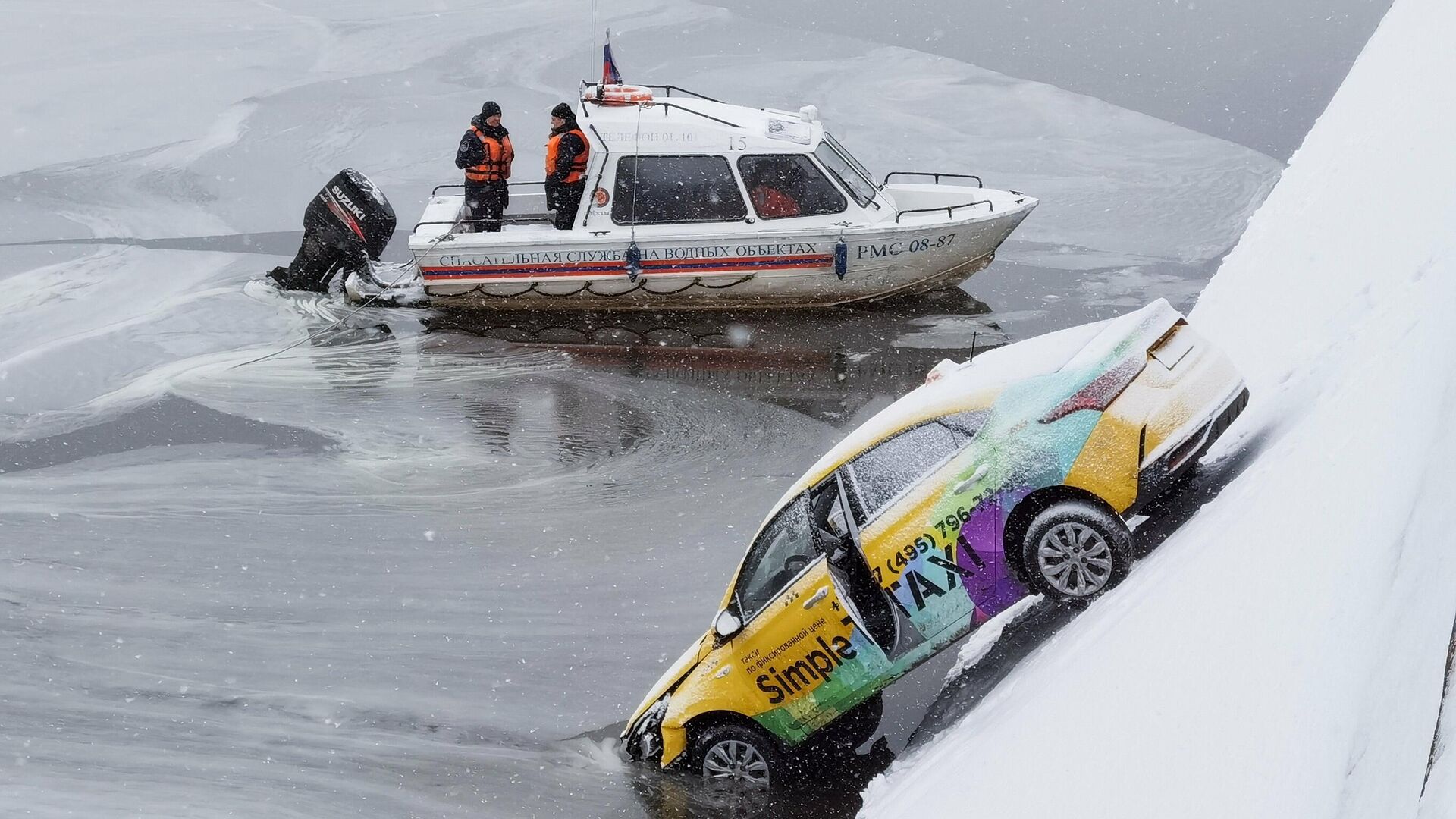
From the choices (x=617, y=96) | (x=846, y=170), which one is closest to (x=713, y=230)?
(x=846, y=170)

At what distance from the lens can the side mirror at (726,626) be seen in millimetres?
6070

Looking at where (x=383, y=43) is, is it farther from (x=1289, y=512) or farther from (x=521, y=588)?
(x=1289, y=512)

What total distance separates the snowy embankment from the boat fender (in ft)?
20.5

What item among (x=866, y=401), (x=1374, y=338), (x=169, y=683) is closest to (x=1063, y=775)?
(x=1374, y=338)

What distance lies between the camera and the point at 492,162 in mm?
12789

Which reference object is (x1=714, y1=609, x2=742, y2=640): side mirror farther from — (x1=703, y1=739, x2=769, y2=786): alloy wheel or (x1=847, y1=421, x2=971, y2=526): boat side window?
(x1=847, y1=421, x2=971, y2=526): boat side window

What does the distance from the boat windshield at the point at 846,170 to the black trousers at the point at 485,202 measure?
130 inches

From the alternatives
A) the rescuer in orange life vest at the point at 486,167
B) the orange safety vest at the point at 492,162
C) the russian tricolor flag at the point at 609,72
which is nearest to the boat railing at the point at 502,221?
the rescuer in orange life vest at the point at 486,167

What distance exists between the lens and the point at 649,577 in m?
8.26

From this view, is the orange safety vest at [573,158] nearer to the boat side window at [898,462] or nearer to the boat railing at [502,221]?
the boat railing at [502,221]

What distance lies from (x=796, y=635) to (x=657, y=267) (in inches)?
267

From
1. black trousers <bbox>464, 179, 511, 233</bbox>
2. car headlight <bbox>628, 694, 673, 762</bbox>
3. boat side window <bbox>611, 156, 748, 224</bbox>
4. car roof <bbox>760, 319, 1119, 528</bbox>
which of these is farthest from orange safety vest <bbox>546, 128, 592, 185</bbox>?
car headlight <bbox>628, 694, 673, 762</bbox>

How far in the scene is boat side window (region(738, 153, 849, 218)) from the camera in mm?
12039

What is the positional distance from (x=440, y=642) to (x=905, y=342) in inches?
226
